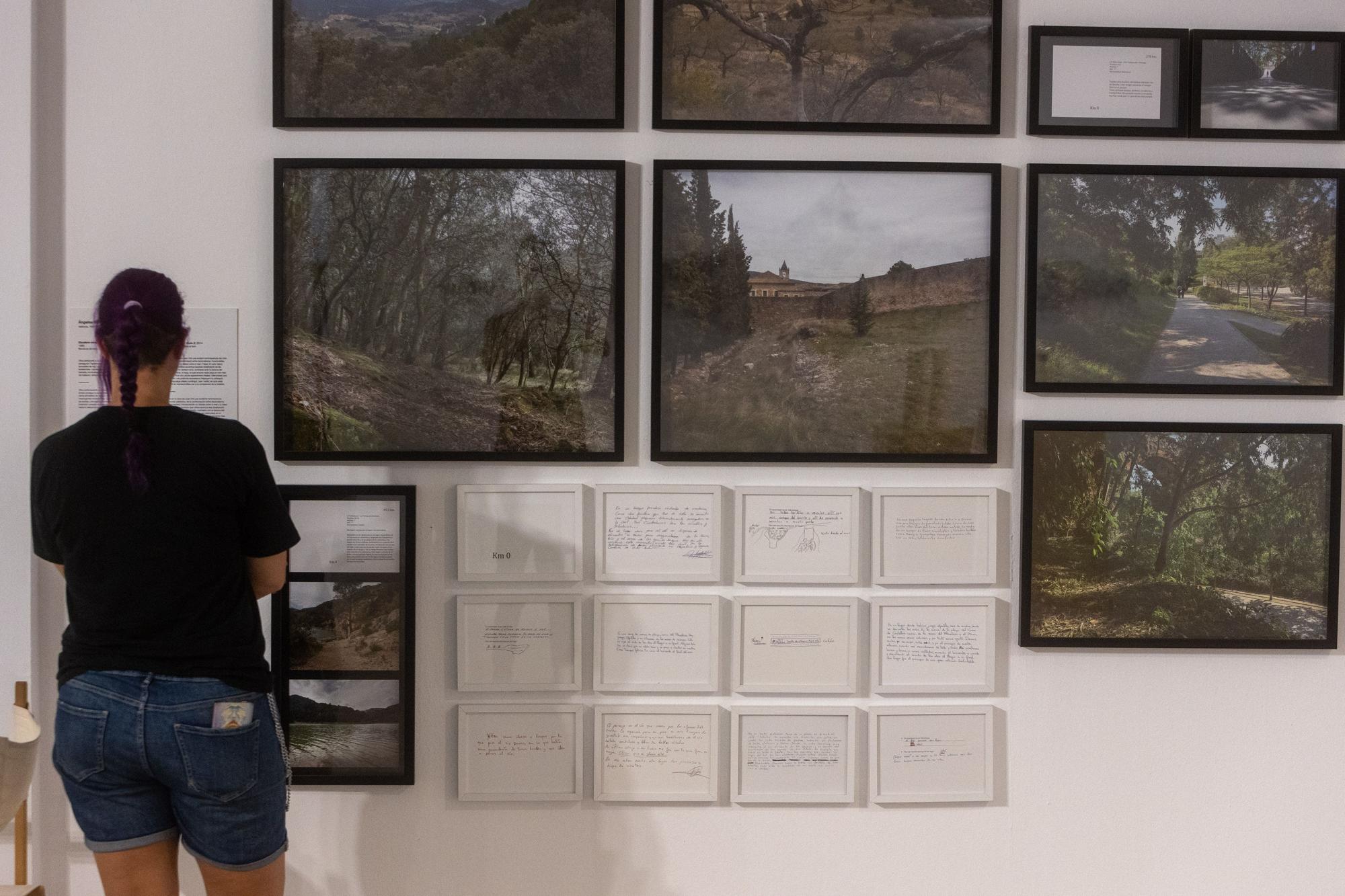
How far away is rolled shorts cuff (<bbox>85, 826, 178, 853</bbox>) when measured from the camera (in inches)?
52.1

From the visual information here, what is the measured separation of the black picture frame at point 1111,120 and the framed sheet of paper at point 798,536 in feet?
2.78

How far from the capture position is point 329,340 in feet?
5.75

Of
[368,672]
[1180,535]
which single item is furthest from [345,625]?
[1180,535]

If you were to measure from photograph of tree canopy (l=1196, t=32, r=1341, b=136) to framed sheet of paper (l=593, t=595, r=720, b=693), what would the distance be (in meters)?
1.43

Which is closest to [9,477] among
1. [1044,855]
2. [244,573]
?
[244,573]

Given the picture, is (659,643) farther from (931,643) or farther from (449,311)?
(449,311)

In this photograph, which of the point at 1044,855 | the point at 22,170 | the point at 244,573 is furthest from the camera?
the point at 1044,855

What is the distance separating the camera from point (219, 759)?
1.30 meters

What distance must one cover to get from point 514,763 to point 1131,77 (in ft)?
6.10

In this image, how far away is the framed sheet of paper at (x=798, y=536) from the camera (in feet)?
5.89

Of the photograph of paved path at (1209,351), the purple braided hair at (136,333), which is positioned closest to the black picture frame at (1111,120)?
the photograph of paved path at (1209,351)

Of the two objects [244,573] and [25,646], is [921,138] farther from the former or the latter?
[25,646]

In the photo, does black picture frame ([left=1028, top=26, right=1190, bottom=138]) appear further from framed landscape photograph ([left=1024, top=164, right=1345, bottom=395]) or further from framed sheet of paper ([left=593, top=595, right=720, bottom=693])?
framed sheet of paper ([left=593, top=595, right=720, bottom=693])

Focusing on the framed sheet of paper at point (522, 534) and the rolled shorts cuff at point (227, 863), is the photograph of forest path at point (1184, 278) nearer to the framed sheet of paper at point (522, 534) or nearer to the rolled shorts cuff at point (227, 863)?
the framed sheet of paper at point (522, 534)
